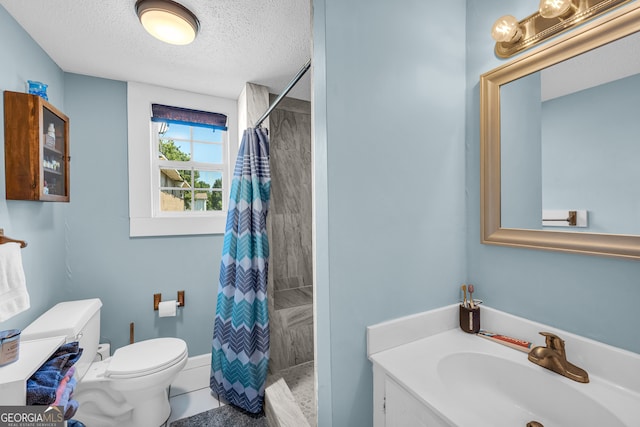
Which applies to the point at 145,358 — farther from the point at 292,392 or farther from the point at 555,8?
the point at 555,8

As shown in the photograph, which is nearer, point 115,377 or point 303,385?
point 115,377

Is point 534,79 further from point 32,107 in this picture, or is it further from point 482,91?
point 32,107

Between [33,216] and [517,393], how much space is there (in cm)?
259

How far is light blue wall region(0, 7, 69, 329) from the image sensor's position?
133cm

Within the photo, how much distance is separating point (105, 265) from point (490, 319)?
102 inches

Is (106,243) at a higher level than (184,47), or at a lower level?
lower

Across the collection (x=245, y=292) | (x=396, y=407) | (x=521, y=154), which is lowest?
(x=396, y=407)

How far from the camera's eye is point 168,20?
1339 millimetres

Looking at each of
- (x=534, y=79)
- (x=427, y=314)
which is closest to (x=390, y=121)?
(x=534, y=79)

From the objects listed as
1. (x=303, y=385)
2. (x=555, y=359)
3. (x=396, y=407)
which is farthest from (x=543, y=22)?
(x=303, y=385)

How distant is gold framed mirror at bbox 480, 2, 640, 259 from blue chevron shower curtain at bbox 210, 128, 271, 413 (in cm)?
142

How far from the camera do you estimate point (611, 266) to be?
2.77 feet

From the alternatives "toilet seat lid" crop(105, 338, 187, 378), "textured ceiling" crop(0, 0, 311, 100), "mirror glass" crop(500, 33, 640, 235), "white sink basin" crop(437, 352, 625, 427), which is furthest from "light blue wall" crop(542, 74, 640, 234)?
"toilet seat lid" crop(105, 338, 187, 378)

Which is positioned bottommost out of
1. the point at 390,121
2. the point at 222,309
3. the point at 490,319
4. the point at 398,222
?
the point at 222,309
